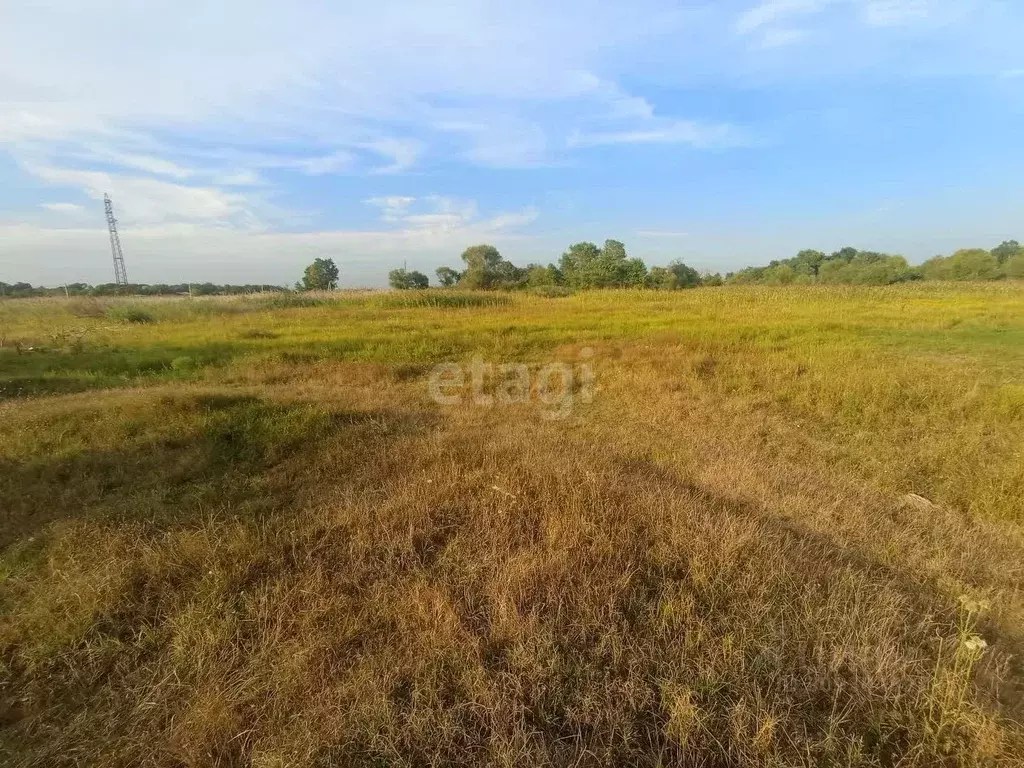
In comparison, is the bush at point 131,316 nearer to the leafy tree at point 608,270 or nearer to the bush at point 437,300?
the bush at point 437,300

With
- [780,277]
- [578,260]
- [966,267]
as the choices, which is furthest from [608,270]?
[966,267]

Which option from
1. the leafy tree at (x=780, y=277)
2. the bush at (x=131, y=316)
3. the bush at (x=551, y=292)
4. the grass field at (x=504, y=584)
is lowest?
the grass field at (x=504, y=584)

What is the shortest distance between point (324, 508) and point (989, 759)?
3.71 meters

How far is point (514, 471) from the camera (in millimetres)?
3879

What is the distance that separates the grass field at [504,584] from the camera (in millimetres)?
1843

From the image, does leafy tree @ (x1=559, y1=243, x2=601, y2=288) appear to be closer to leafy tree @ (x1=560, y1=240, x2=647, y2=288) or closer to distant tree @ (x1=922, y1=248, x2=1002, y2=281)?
leafy tree @ (x1=560, y1=240, x2=647, y2=288)

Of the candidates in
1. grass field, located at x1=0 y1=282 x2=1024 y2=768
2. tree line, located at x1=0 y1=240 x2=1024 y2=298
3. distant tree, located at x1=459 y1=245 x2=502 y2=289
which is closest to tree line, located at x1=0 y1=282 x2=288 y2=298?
tree line, located at x1=0 y1=240 x2=1024 y2=298

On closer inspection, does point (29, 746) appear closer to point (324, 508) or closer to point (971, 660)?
point (324, 508)

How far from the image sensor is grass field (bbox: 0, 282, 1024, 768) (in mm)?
1843

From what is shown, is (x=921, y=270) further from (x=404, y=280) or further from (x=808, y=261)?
(x=404, y=280)

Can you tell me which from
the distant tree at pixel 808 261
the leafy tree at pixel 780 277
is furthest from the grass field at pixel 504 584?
the distant tree at pixel 808 261

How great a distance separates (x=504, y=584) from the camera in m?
2.52

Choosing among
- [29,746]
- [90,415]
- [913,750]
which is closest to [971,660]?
[913,750]

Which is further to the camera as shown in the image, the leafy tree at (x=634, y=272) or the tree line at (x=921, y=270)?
the leafy tree at (x=634, y=272)
